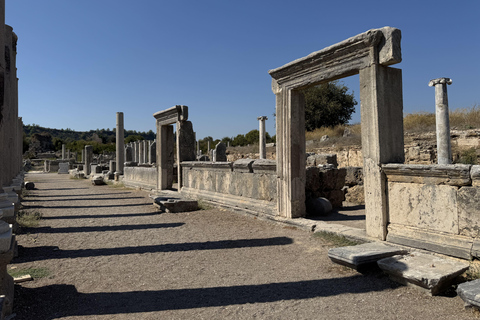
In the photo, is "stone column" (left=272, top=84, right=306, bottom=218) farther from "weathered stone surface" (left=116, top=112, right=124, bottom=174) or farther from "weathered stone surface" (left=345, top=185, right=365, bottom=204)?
"weathered stone surface" (left=116, top=112, right=124, bottom=174)

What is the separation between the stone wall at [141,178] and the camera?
13.8 meters

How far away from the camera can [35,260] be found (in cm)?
461

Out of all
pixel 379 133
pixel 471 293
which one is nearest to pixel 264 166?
pixel 379 133

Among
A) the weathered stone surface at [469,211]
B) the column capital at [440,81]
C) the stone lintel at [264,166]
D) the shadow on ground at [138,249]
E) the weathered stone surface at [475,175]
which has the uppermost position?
the column capital at [440,81]

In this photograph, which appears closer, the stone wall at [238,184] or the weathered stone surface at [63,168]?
the stone wall at [238,184]

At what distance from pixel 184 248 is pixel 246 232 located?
56.6 inches

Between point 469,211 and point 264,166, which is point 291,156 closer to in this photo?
point 264,166

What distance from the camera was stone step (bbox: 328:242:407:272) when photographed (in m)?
3.90

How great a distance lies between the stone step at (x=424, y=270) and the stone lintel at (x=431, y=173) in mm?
934

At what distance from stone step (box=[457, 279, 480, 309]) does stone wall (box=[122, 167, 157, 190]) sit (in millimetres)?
11707

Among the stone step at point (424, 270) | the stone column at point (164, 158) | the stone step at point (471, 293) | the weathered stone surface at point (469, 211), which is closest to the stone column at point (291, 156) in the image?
the stone step at point (424, 270)

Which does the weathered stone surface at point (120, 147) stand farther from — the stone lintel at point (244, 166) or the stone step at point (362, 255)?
the stone step at point (362, 255)

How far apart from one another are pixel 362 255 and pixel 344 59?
3.29 m

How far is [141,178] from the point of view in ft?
49.4
